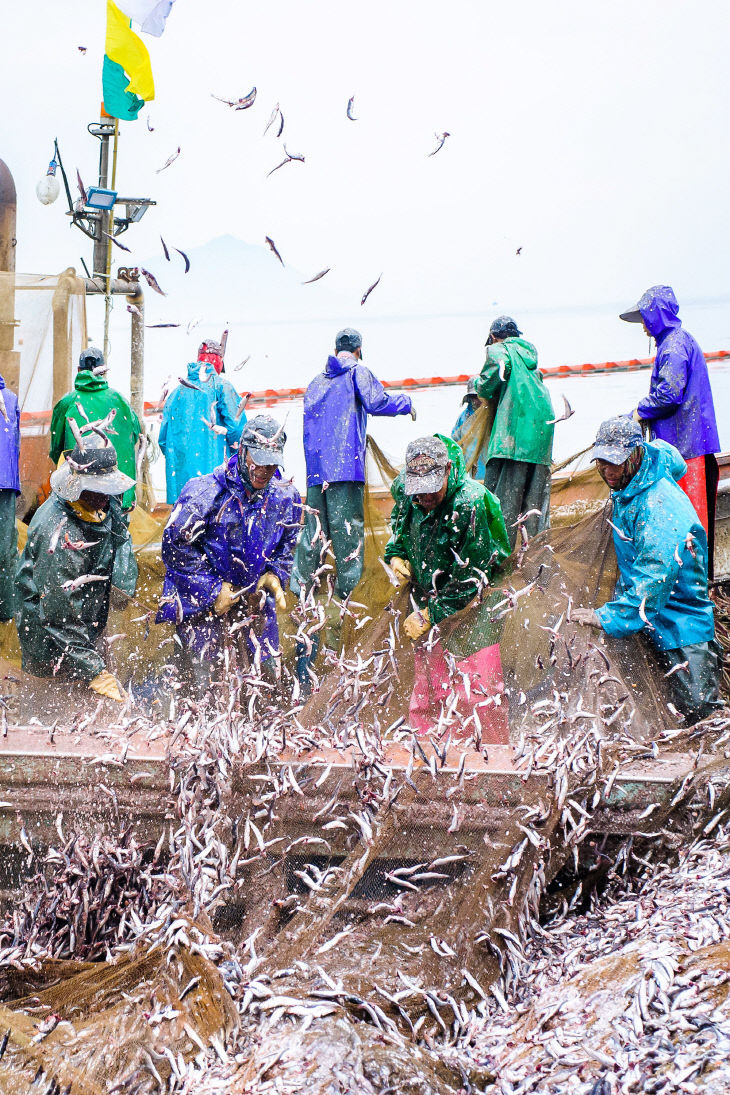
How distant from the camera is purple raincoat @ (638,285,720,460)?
21.7 ft

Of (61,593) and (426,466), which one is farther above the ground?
(426,466)

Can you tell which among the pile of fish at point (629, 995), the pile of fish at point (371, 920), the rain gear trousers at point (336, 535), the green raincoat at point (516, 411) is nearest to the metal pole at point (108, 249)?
the rain gear trousers at point (336, 535)

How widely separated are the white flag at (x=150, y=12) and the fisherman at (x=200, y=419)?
326cm

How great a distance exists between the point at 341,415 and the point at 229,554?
1.60m

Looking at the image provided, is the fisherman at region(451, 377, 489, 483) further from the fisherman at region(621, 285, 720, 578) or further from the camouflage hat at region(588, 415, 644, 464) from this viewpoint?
the camouflage hat at region(588, 415, 644, 464)

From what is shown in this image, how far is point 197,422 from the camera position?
7.80 metres

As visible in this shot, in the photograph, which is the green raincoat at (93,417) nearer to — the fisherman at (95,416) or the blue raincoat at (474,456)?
the fisherman at (95,416)

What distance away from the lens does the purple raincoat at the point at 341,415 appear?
6781 millimetres

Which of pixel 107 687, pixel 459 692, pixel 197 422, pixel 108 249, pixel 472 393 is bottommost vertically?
pixel 107 687

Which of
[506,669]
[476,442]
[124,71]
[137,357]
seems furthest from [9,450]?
[124,71]

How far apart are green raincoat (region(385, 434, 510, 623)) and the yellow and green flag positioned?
7.11 meters

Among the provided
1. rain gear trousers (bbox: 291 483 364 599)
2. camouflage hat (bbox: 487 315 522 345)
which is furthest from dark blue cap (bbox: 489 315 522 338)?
rain gear trousers (bbox: 291 483 364 599)

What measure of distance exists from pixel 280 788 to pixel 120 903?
2.68 ft

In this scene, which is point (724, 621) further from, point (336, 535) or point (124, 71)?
point (124, 71)
